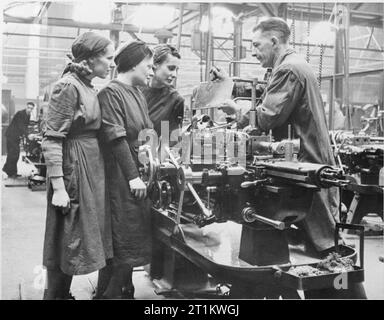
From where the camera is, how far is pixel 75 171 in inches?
73.5

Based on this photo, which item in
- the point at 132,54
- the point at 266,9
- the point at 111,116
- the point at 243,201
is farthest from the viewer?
the point at 266,9

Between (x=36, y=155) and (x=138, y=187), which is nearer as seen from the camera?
(x=138, y=187)

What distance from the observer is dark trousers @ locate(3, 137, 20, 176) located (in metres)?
5.64

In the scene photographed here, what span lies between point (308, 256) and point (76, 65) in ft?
4.25

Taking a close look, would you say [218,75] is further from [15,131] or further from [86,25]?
[15,131]

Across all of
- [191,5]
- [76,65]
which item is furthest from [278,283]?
[191,5]

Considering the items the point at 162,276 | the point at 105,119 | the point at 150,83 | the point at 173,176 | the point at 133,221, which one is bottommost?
the point at 162,276

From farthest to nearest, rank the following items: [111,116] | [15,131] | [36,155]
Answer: [36,155], [15,131], [111,116]

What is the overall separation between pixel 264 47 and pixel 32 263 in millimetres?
2153

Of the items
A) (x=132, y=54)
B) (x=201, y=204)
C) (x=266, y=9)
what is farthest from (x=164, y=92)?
(x=266, y=9)

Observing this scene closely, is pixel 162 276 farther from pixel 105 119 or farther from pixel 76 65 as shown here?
pixel 76 65

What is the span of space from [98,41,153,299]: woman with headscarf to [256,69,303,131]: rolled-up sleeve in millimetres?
595

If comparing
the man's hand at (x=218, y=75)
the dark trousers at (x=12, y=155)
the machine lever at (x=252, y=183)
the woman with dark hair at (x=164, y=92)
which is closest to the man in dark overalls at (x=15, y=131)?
the dark trousers at (x=12, y=155)
